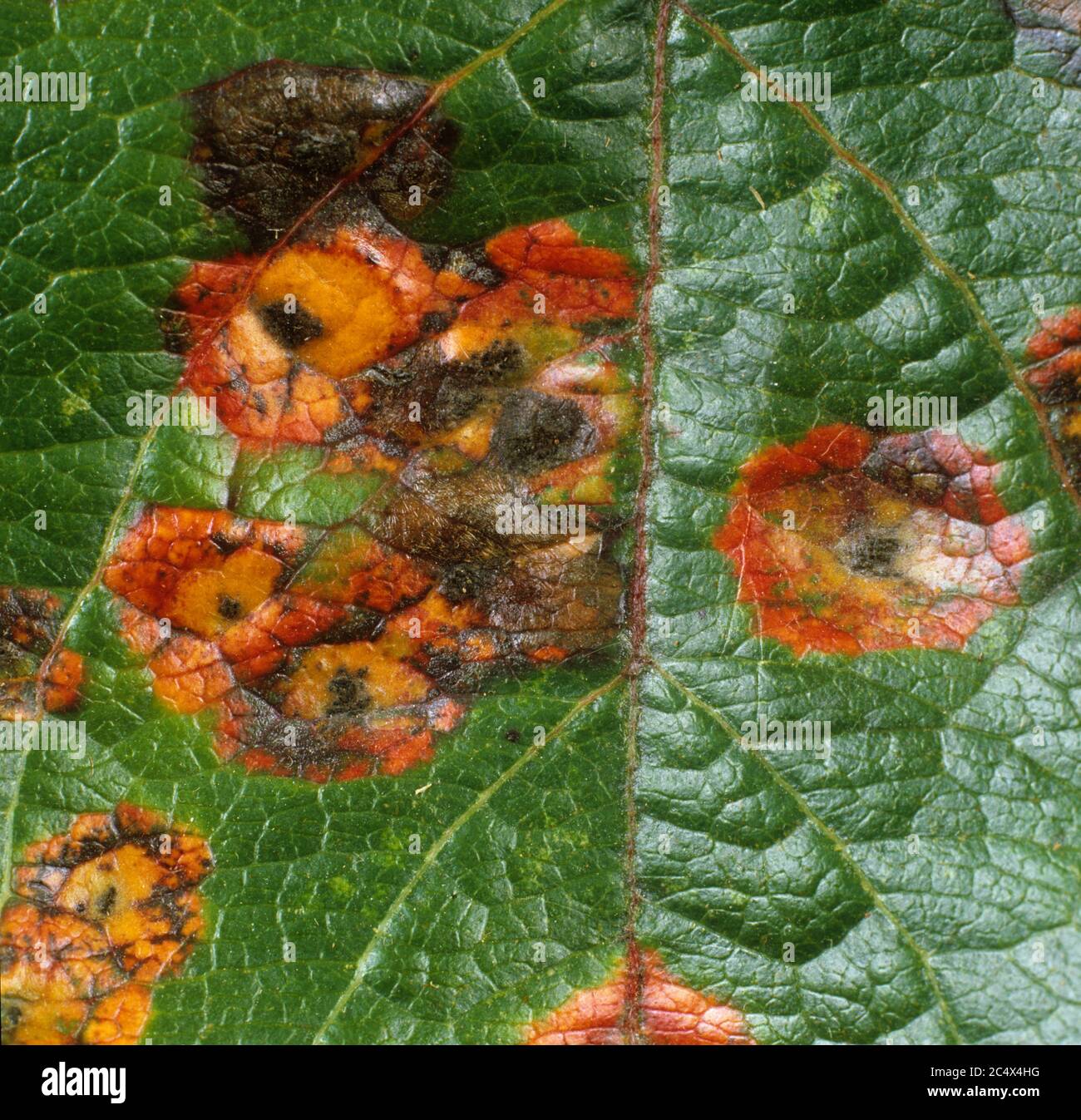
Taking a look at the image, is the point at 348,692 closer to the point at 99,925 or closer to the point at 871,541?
the point at 99,925

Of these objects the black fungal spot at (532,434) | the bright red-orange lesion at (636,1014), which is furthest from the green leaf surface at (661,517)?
the black fungal spot at (532,434)

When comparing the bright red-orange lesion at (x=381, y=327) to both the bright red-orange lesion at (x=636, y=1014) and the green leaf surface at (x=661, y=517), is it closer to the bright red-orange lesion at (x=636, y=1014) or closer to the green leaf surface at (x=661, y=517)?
the green leaf surface at (x=661, y=517)

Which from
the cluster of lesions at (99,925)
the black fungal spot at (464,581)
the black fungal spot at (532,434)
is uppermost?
the black fungal spot at (532,434)

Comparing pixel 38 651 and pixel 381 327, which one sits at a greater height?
pixel 381 327

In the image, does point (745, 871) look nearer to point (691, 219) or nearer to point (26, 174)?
point (691, 219)

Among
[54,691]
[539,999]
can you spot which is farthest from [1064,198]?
[54,691]

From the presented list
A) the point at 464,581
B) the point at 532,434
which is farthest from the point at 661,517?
the point at 464,581
